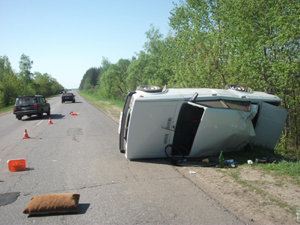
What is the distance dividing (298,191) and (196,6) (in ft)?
71.1

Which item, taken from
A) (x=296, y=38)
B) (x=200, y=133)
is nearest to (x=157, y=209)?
(x=200, y=133)

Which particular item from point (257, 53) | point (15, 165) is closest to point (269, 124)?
point (257, 53)

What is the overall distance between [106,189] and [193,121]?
3314 mm

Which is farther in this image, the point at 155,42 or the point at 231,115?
the point at 155,42

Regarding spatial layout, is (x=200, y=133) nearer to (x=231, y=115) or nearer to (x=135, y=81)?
(x=231, y=115)

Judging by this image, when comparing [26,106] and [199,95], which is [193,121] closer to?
[199,95]

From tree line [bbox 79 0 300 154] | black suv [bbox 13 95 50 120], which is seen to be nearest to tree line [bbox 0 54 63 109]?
black suv [bbox 13 95 50 120]

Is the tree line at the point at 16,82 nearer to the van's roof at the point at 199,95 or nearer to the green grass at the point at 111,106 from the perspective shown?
the green grass at the point at 111,106

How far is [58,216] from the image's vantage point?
402 cm

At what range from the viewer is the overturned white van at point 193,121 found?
651 centimetres

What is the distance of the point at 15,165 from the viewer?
6.52 meters

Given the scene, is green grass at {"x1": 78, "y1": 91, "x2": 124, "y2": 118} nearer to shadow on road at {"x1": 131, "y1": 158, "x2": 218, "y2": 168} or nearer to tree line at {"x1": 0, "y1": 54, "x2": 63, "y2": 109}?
shadow on road at {"x1": 131, "y1": 158, "x2": 218, "y2": 168}

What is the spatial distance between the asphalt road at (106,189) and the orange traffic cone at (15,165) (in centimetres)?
16

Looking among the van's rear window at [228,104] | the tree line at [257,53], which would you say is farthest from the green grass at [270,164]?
the tree line at [257,53]
